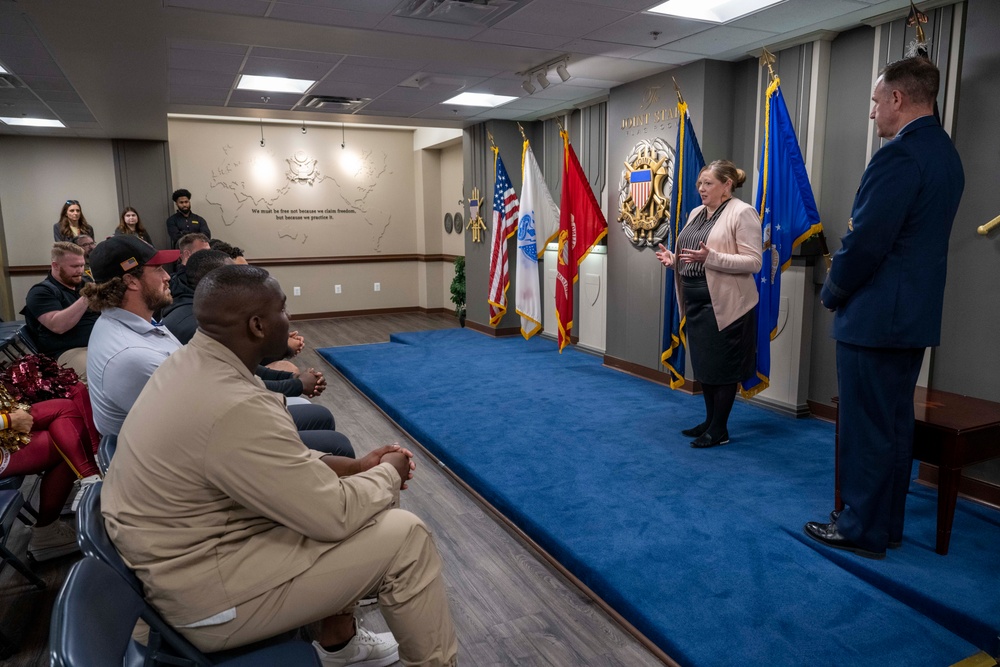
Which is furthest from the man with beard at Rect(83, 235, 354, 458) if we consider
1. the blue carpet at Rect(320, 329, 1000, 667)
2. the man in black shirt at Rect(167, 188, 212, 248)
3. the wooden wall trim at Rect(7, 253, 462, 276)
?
the wooden wall trim at Rect(7, 253, 462, 276)

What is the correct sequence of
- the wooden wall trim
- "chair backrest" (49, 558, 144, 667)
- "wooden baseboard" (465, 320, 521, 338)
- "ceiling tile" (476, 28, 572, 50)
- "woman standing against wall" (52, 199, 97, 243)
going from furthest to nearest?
the wooden wall trim < "wooden baseboard" (465, 320, 521, 338) < "woman standing against wall" (52, 199, 97, 243) < "ceiling tile" (476, 28, 572, 50) < "chair backrest" (49, 558, 144, 667)

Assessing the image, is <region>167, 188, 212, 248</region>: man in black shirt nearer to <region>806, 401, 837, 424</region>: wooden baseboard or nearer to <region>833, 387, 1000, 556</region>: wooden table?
<region>806, 401, 837, 424</region>: wooden baseboard

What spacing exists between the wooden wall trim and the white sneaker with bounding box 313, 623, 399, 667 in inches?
287

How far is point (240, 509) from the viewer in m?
1.39

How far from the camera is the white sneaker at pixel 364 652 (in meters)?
1.92

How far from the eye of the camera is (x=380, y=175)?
9.33 meters

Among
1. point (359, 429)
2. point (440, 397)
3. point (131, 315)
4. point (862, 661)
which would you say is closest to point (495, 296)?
point (440, 397)

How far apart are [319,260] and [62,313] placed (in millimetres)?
5680

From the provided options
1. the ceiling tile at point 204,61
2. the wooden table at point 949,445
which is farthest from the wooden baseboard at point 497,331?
the wooden table at point 949,445

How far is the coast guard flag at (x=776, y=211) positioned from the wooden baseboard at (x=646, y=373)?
749 mm

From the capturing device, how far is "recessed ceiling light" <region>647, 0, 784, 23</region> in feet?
11.8

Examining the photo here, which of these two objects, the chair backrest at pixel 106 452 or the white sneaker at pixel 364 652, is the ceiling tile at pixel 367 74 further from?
the white sneaker at pixel 364 652

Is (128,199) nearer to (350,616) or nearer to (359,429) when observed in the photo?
(359,429)

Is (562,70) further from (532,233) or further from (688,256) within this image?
(688,256)
